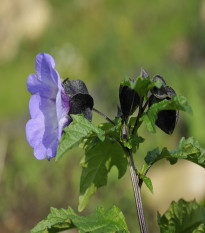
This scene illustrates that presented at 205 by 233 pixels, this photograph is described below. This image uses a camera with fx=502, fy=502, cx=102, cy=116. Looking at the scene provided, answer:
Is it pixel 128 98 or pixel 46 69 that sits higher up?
pixel 46 69

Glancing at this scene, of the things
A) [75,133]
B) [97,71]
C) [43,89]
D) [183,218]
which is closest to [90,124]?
[75,133]

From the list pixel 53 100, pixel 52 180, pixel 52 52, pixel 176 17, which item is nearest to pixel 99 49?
pixel 52 52

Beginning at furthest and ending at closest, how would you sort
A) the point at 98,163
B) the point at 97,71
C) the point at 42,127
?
the point at 97,71, the point at 98,163, the point at 42,127

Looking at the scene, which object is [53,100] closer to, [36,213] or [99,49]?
[36,213]


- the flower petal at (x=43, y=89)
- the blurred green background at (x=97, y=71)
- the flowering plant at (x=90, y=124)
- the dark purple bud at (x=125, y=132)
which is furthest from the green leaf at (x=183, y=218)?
the blurred green background at (x=97, y=71)

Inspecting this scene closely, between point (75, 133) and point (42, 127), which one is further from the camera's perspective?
point (42, 127)

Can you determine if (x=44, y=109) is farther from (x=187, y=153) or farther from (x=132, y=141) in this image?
(x=187, y=153)

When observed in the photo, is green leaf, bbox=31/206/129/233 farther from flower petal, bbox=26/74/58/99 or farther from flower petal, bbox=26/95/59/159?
flower petal, bbox=26/74/58/99
